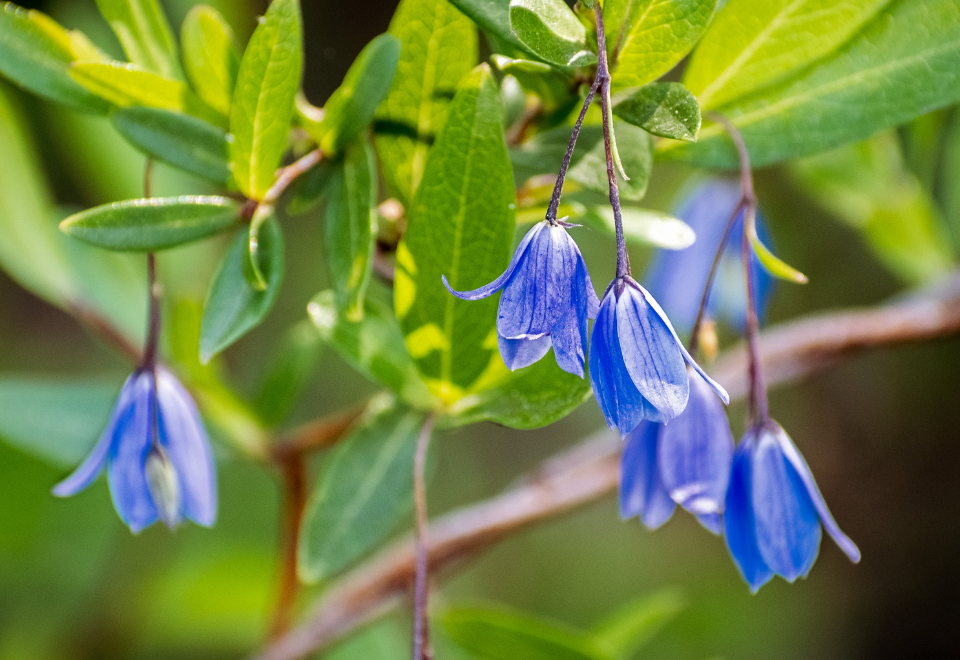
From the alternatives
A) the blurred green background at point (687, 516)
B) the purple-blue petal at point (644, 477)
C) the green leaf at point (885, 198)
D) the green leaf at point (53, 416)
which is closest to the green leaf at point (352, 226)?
the purple-blue petal at point (644, 477)

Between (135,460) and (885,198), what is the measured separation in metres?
1.02

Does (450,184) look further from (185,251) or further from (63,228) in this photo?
(185,251)

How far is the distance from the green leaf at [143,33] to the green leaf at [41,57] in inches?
1.6

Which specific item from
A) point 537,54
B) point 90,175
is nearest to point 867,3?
point 537,54

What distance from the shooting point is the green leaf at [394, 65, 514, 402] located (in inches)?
20.7

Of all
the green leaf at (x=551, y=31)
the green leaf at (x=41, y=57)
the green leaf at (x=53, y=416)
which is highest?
the green leaf at (x=41, y=57)

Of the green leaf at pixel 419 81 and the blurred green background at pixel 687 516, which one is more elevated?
the green leaf at pixel 419 81

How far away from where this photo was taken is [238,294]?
593 mm

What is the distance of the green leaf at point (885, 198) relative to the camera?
110 centimetres

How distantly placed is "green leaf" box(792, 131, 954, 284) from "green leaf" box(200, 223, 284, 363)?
2.60ft

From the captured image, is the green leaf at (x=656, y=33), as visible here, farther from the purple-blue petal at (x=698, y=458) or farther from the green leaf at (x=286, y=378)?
the green leaf at (x=286, y=378)

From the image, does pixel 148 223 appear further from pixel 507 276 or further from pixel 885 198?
pixel 885 198

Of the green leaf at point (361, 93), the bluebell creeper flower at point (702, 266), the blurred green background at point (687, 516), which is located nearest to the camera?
the green leaf at point (361, 93)

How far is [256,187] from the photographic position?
1.98 feet
